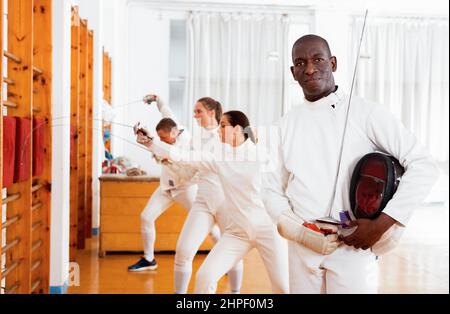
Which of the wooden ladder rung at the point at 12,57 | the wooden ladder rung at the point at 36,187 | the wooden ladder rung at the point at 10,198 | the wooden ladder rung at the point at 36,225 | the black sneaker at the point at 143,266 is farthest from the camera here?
the wooden ladder rung at the point at 36,225

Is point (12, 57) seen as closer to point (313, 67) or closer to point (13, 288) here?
point (13, 288)

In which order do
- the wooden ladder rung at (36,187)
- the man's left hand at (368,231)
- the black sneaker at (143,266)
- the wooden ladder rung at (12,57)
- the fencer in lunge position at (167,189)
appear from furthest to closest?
the wooden ladder rung at (36,187) → the black sneaker at (143,266) → the wooden ladder rung at (12,57) → the fencer in lunge position at (167,189) → the man's left hand at (368,231)

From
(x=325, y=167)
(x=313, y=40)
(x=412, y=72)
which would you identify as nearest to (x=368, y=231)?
(x=325, y=167)

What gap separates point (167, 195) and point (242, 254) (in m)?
0.35

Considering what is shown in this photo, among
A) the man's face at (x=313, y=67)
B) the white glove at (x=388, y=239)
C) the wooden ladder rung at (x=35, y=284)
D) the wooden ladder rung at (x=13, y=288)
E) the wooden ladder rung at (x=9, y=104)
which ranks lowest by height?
the wooden ladder rung at (x=35, y=284)

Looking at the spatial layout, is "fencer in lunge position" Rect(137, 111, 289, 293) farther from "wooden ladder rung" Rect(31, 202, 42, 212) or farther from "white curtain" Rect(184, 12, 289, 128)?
"wooden ladder rung" Rect(31, 202, 42, 212)

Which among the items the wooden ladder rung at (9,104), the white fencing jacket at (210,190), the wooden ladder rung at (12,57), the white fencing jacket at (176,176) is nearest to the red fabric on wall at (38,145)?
the wooden ladder rung at (9,104)

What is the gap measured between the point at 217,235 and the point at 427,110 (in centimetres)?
96

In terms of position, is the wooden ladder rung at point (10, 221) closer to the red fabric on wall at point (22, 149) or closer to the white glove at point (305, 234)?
the red fabric on wall at point (22, 149)

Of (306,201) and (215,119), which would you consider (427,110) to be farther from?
(306,201)

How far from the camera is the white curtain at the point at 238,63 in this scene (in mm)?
1859

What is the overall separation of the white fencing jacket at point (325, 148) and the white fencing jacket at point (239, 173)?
1.27 ft

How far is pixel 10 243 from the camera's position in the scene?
2125 mm

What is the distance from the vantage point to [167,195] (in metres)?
2.02
